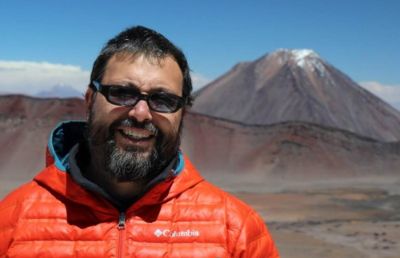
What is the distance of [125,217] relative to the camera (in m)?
2.25

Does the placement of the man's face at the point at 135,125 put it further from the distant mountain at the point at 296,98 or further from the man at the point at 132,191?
the distant mountain at the point at 296,98

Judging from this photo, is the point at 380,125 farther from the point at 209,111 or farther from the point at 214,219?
the point at 214,219

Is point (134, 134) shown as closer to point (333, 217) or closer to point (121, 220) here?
point (121, 220)

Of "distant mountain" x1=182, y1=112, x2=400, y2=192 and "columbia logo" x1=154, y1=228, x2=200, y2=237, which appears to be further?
"distant mountain" x1=182, y1=112, x2=400, y2=192

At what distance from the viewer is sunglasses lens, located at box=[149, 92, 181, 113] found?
2.33m

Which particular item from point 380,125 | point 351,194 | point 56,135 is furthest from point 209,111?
point 56,135

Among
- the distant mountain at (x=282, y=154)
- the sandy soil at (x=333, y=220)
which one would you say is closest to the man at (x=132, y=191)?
the sandy soil at (x=333, y=220)

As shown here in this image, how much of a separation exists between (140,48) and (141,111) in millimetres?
268

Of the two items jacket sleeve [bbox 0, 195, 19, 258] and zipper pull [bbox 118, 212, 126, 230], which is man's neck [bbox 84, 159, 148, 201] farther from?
jacket sleeve [bbox 0, 195, 19, 258]

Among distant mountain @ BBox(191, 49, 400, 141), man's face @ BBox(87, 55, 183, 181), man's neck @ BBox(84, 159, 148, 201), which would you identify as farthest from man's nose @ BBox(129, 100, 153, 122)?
distant mountain @ BBox(191, 49, 400, 141)

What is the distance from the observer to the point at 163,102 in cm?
235

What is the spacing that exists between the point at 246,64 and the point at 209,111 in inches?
555

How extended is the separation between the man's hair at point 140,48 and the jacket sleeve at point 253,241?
61cm

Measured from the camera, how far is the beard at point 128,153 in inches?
90.3
